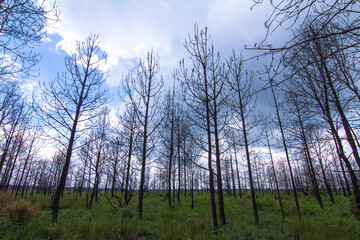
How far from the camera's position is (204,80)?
662cm

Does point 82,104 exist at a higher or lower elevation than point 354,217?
higher

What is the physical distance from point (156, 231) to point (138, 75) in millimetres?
7604

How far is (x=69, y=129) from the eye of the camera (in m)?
7.09

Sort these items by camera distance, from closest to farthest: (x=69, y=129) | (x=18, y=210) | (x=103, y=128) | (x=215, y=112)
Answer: (x=18, y=210) → (x=215, y=112) → (x=69, y=129) → (x=103, y=128)

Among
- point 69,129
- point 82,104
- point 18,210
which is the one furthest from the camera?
point 82,104

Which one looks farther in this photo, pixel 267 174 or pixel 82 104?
pixel 267 174

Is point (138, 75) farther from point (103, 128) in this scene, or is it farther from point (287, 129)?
point (287, 129)

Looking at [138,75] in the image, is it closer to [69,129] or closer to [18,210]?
[69,129]

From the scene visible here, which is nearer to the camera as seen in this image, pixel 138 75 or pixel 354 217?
pixel 354 217

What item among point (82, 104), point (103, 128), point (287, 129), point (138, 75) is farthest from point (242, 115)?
point (103, 128)

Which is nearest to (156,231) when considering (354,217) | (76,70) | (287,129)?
(76,70)

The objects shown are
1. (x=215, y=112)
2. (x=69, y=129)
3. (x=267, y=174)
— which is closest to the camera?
(x=215, y=112)

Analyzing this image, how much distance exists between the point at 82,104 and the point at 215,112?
639 centimetres

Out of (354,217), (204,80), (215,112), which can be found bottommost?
(354,217)
